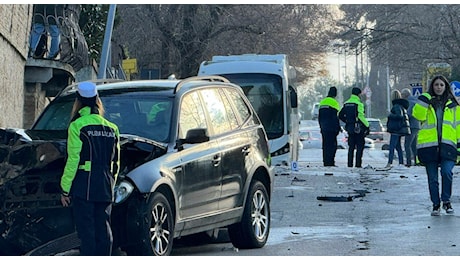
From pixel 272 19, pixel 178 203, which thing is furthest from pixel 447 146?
pixel 272 19

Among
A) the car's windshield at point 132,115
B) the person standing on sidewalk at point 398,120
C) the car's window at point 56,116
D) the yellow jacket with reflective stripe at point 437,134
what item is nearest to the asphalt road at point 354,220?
the yellow jacket with reflective stripe at point 437,134

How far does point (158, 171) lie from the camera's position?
9250 millimetres

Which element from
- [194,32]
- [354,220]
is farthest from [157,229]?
[194,32]

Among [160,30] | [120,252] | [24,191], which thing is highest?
[160,30]

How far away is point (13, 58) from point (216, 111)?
1184 centimetres

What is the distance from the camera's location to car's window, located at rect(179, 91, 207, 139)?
405 inches

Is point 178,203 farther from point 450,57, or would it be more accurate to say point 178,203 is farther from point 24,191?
point 450,57

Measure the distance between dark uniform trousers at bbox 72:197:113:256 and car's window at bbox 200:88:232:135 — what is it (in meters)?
2.30

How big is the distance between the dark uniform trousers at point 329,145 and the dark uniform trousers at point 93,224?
55.1 feet

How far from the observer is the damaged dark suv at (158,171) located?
348 inches

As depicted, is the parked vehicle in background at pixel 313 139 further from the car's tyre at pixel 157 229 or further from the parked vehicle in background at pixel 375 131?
the car's tyre at pixel 157 229

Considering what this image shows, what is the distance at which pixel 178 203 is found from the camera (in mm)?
9625

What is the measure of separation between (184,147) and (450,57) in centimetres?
2754

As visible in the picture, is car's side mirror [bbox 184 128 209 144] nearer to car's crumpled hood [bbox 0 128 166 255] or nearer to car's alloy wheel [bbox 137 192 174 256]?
car's alloy wheel [bbox 137 192 174 256]
